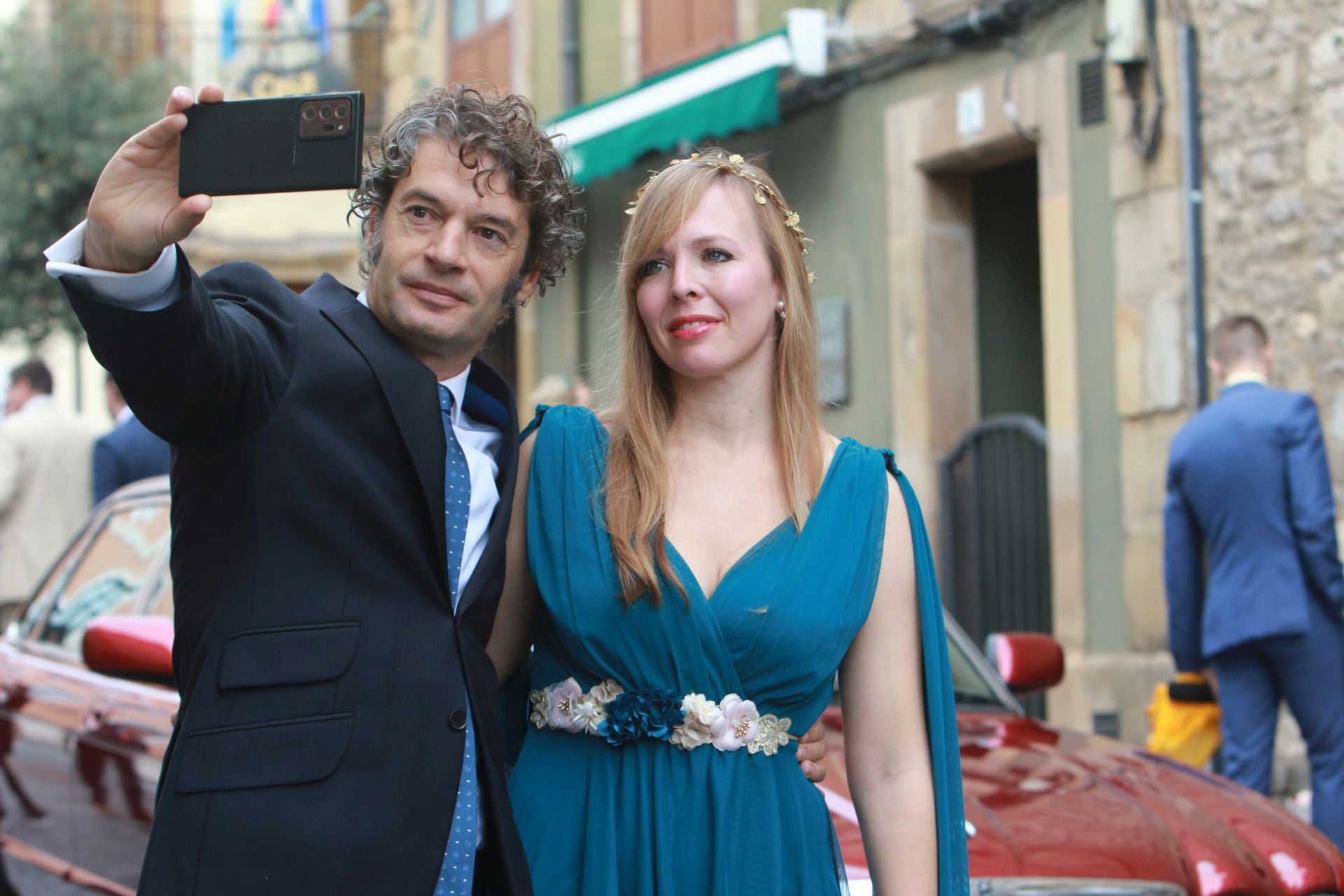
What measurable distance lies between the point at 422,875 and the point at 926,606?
0.98 meters

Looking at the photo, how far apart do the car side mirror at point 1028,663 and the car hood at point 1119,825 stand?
1.35 feet

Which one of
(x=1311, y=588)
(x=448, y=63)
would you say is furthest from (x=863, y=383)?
(x=448, y=63)

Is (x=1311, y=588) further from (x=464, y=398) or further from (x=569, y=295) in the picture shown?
(x=569, y=295)

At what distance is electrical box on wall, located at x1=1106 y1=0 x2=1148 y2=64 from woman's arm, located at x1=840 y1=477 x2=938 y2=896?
6.71m

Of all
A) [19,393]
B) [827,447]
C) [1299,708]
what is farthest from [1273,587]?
[19,393]

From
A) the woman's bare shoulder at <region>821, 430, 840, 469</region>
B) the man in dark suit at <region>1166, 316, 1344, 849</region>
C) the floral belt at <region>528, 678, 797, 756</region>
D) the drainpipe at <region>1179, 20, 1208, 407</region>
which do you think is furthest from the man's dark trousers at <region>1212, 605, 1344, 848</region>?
the floral belt at <region>528, 678, 797, 756</region>

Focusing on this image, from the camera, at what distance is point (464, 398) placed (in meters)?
2.78

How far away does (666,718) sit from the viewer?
8.98 feet

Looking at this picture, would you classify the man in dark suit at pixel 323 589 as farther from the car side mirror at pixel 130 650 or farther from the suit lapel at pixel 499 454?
the car side mirror at pixel 130 650

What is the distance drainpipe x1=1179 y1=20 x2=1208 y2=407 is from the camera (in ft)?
28.4

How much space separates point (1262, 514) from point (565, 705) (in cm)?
434

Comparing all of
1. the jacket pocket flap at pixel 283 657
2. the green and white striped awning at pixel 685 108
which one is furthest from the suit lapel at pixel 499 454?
the green and white striped awning at pixel 685 108

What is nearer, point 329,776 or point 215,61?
point 329,776

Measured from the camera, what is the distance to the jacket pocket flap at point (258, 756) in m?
2.28
